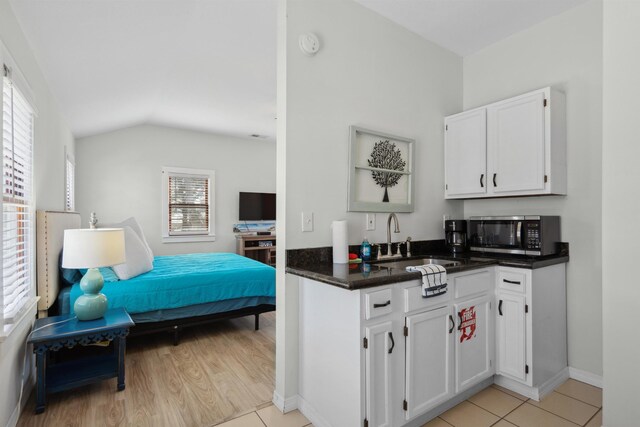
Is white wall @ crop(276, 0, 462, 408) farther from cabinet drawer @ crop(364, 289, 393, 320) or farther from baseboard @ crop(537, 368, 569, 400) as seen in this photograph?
baseboard @ crop(537, 368, 569, 400)

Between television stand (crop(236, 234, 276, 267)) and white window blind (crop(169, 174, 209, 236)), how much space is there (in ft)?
2.13

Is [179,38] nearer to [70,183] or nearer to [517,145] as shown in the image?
[517,145]

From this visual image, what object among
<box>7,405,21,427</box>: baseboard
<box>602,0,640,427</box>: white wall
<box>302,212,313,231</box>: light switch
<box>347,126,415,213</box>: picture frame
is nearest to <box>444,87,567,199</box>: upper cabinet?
<box>347,126,415,213</box>: picture frame

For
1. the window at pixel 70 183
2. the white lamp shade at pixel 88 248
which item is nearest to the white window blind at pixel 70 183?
the window at pixel 70 183

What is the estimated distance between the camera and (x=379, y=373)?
5.76ft

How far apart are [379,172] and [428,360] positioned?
53.2 inches

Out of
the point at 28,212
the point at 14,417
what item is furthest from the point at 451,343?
the point at 28,212

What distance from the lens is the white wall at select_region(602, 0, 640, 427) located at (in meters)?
1.77

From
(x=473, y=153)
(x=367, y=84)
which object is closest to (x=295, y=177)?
(x=367, y=84)

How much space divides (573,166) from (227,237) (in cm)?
522

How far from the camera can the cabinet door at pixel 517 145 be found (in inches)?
98.8

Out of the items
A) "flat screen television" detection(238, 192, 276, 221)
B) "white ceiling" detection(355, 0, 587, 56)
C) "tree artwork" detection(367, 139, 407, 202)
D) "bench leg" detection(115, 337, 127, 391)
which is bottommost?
"bench leg" detection(115, 337, 127, 391)

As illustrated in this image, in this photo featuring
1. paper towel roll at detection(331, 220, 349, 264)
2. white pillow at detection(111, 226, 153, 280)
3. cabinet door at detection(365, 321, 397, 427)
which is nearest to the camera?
cabinet door at detection(365, 321, 397, 427)

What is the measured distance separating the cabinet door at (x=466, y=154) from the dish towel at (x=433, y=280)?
116 centimetres
